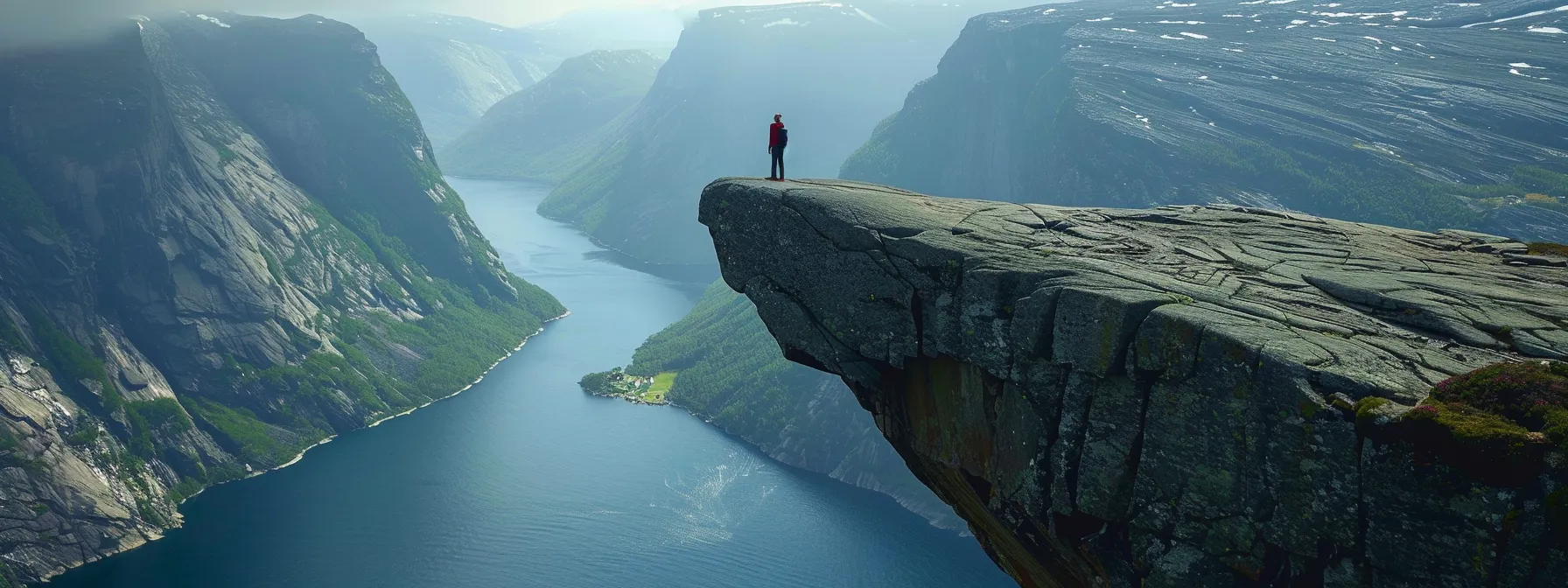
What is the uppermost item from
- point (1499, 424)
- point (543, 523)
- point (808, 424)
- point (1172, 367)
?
point (1499, 424)

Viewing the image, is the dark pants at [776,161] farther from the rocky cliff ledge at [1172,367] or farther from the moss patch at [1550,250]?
the moss patch at [1550,250]

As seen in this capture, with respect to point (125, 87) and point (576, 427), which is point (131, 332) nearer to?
point (125, 87)

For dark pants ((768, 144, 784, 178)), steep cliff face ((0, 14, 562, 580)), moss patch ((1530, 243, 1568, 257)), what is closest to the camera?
moss patch ((1530, 243, 1568, 257))

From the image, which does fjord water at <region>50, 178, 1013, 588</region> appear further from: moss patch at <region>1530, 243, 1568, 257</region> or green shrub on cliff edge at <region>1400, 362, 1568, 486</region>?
green shrub on cliff edge at <region>1400, 362, 1568, 486</region>

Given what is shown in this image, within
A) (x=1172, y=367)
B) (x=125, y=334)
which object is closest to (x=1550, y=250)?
(x=1172, y=367)

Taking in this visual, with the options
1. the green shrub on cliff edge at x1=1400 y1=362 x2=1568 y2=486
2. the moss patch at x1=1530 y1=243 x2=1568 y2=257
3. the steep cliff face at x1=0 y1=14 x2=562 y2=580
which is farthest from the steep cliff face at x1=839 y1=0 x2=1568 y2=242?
the steep cliff face at x1=0 y1=14 x2=562 y2=580

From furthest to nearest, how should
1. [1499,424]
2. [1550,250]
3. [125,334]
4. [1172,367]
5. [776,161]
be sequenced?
1. [125,334]
2. [776,161]
3. [1550,250]
4. [1172,367]
5. [1499,424]

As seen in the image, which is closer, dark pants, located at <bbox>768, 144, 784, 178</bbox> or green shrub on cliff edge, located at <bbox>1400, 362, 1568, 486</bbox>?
green shrub on cliff edge, located at <bbox>1400, 362, 1568, 486</bbox>

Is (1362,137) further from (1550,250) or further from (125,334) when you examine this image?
(125,334)
